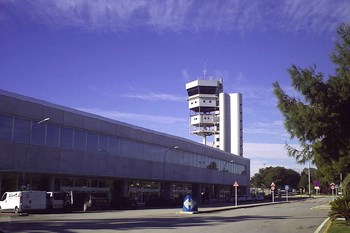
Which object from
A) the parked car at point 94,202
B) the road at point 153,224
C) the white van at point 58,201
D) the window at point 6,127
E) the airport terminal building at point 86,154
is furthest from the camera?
the parked car at point 94,202

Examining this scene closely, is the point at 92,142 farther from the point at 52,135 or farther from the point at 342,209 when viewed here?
the point at 342,209

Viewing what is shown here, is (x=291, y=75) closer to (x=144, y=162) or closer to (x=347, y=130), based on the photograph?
(x=347, y=130)

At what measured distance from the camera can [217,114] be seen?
134m

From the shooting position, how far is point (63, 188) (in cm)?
4841

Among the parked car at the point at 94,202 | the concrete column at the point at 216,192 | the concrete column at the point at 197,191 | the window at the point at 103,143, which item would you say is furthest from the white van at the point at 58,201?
the concrete column at the point at 216,192

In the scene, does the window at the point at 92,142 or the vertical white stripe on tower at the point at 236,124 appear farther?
the vertical white stripe on tower at the point at 236,124

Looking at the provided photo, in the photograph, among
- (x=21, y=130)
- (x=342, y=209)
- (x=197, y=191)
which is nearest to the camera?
(x=342, y=209)

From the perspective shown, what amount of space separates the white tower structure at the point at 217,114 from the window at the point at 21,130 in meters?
90.8

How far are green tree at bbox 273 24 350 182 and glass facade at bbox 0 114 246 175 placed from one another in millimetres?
A: 30775

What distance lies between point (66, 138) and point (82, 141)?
261 cm

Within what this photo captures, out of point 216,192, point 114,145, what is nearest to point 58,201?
point 114,145

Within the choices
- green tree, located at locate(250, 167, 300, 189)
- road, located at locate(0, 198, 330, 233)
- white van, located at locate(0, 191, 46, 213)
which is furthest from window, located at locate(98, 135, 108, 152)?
green tree, located at locate(250, 167, 300, 189)

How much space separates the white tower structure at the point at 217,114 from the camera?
420 feet

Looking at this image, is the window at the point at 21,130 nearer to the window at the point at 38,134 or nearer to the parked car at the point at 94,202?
the window at the point at 38,134
